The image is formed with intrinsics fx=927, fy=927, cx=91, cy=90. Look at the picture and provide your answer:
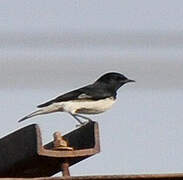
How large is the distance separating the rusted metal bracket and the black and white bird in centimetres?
481

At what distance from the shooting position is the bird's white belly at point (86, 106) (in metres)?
10.7

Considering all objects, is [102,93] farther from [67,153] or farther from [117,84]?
[67,153]

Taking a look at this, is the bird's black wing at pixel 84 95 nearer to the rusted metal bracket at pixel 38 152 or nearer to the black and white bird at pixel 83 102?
the black and white bird at pixel 83 102

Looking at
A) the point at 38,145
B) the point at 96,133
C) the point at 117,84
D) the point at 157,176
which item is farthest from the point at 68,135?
the point at 117,84

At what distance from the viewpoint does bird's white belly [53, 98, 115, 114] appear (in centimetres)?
1066

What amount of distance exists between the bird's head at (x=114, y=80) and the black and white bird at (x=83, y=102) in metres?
0.04

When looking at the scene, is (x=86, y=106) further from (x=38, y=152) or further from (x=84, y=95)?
(x=38, y=152)

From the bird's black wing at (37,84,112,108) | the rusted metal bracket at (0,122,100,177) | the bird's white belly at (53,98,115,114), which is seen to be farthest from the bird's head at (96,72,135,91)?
the rusted metal bracket at (0,122,100,177)

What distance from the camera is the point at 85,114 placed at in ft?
35.5

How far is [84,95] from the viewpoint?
11023mm

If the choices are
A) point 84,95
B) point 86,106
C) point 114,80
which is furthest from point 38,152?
point 114,80

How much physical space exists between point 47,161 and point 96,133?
0.33 m

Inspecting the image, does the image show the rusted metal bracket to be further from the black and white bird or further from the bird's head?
the bird's head

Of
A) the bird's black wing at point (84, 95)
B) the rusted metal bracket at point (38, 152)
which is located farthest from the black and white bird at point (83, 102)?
the rusted metal bracket at point (38, 152)
